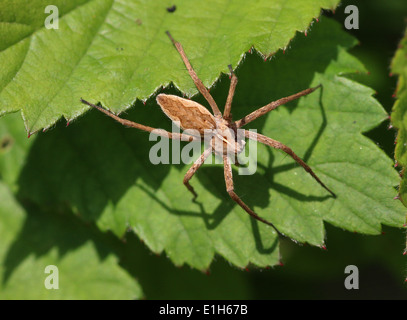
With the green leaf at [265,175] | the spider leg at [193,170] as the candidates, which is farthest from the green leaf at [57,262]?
the spider leg at [193,170]

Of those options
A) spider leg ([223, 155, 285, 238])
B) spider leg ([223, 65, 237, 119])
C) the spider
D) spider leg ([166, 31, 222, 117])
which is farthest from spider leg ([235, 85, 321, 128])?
spider leg ([223, 155, 285, 238])

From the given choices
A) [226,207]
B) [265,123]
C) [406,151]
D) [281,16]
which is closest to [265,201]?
[226,207]

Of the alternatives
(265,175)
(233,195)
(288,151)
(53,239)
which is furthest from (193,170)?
(53,239)

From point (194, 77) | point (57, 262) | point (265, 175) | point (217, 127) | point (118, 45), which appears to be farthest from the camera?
point (57, 262)

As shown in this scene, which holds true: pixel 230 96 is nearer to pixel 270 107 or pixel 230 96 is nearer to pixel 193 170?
pixel 270 107

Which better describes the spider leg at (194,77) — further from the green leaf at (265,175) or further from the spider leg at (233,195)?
the spider leg at (233,195)

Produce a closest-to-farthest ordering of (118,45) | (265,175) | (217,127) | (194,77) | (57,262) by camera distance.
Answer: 1. (194,77)
2. (118,45)
3. (265,175)
4. (217,127)
5. (57,262)

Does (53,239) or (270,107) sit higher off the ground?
(270,107)

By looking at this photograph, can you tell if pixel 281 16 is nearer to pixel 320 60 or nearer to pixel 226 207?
pixel 320 60
